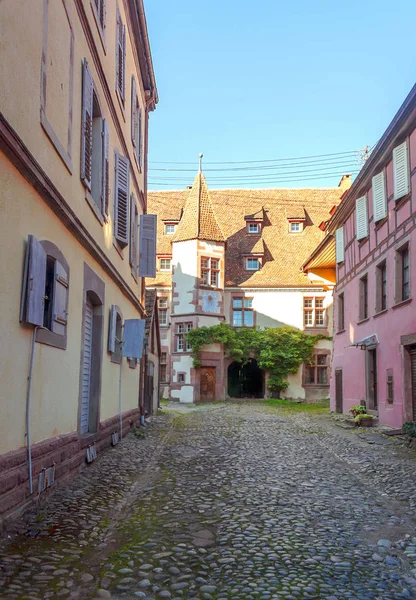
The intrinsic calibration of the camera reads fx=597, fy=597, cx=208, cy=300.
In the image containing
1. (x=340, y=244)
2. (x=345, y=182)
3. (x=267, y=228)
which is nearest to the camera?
(x=340, y=244)

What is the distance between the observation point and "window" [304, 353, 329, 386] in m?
35.4

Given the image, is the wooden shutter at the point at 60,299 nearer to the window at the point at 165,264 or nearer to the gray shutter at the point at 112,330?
the gray shutter at the point at 112,330

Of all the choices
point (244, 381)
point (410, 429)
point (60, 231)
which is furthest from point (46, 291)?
point (244, 381)

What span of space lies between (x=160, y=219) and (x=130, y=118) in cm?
2656

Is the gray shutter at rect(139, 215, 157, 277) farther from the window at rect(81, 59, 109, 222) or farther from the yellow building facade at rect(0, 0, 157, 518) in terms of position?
the window at rect(81, 59, 109, 222)

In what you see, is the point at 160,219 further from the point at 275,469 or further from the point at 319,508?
the point at 319,508

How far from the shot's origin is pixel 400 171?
15.3 meters

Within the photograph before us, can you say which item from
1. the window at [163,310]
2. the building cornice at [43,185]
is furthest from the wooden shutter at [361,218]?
the window at [163,310]

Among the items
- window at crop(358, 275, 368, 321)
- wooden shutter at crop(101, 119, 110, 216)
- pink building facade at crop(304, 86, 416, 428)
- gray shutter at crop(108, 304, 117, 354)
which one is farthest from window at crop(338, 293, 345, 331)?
wooden shutter at crop(101, 119, 110, 216)

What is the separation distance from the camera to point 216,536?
5371mm

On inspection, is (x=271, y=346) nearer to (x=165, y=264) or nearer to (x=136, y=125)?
(x=165, y=264)

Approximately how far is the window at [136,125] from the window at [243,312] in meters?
20.6

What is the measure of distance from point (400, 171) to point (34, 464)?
12.4 metres

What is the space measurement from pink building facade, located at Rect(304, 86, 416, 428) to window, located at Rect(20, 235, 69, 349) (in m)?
9.59
